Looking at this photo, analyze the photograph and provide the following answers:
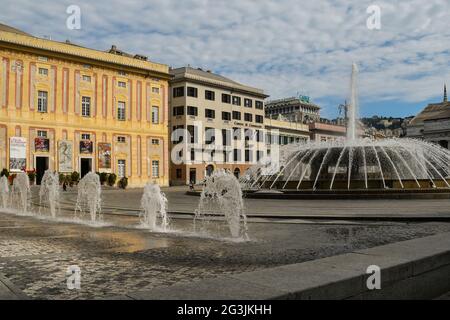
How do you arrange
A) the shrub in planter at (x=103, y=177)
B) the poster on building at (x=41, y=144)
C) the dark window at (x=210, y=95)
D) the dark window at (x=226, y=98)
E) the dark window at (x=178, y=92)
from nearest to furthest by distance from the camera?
the poster on building at (x=41, y=144)
the shrub in planter at (x=103, y=177)
the dark window at (x=178, y=92)
the dark window at (x=210, y=95)
the dark window at (x=226, y=98)

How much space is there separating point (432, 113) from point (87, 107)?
3047 inches

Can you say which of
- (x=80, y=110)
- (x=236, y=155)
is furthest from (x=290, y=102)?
(x=80, y=110)

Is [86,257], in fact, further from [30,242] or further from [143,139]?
[143,139]

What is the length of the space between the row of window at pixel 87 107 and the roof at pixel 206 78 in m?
6.70

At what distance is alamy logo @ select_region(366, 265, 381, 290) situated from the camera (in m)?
3.62

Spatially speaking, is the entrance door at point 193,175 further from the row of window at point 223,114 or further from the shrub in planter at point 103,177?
the shrub in planter at point 103,177

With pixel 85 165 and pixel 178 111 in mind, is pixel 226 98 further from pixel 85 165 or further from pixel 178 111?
pixel 85 165

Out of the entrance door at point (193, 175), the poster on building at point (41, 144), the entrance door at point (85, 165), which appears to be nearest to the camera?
the poster on building at point (41, 144)

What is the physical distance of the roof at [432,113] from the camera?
89.2 meters

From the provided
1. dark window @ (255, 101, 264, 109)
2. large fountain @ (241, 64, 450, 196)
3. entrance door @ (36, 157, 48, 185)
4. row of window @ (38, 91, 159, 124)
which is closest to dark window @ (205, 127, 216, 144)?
row of window @ (38, 91, 159, 124)

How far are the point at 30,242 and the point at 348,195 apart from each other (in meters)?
15.2

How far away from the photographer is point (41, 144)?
4281 cm

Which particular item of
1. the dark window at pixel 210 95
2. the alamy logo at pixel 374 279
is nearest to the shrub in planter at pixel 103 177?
the dark window at pixel 210 95

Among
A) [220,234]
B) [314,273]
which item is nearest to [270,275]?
[314,273]
